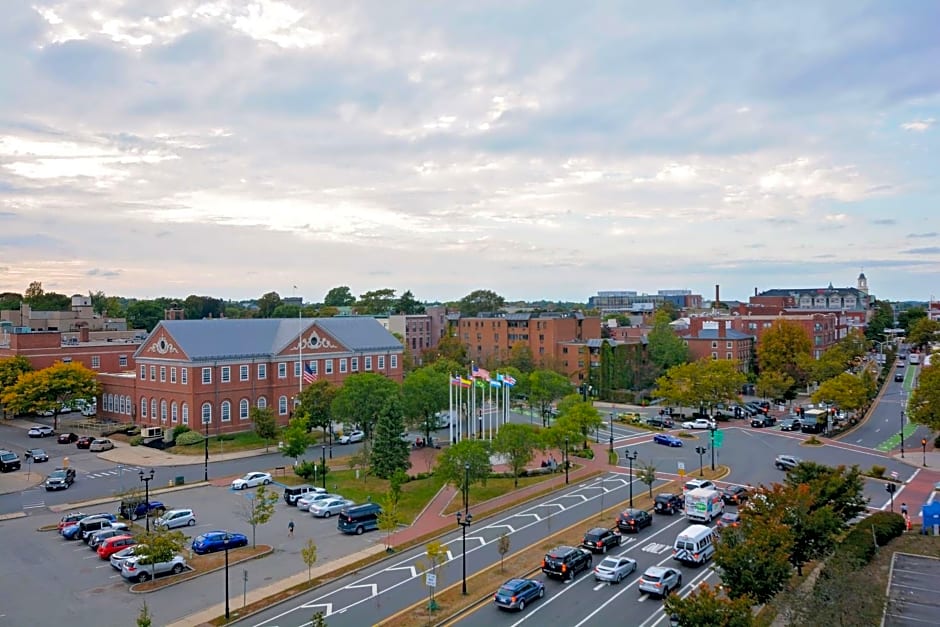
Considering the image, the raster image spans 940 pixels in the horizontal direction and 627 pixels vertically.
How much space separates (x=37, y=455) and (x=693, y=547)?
51.2 metres

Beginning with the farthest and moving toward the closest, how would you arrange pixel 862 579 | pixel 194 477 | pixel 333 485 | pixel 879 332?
pixel 879 332 → pixel 194 477 → pixel 333 485 → pixel 862 579

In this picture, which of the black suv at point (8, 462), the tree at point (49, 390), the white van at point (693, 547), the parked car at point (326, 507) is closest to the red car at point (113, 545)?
the parked car at point (326, 507)

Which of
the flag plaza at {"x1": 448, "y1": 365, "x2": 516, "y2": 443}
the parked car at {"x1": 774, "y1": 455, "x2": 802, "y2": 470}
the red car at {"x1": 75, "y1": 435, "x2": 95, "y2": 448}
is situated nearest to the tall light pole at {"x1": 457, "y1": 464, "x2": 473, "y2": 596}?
the flag plaza at {"x1": 448, "y1": 365, "x2": 516, "y2": 443}

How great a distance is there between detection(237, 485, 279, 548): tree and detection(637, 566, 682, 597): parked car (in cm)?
1823

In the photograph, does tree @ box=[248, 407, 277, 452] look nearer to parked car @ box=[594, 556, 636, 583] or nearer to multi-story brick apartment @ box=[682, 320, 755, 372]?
parked car @ box=[594, 556, 636, 583]

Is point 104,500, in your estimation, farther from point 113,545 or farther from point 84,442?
point 84,442

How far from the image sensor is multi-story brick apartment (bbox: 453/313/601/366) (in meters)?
107

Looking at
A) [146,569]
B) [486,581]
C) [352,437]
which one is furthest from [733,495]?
[352,437]

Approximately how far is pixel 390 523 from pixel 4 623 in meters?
15.6

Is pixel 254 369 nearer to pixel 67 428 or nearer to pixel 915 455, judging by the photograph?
pixel 67 428

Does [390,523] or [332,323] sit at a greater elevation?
[332,323]

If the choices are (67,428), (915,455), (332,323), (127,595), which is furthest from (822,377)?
Answer: (67,428)

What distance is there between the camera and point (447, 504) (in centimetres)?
4300

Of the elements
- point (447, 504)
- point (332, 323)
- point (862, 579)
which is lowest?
point (447, 504)
